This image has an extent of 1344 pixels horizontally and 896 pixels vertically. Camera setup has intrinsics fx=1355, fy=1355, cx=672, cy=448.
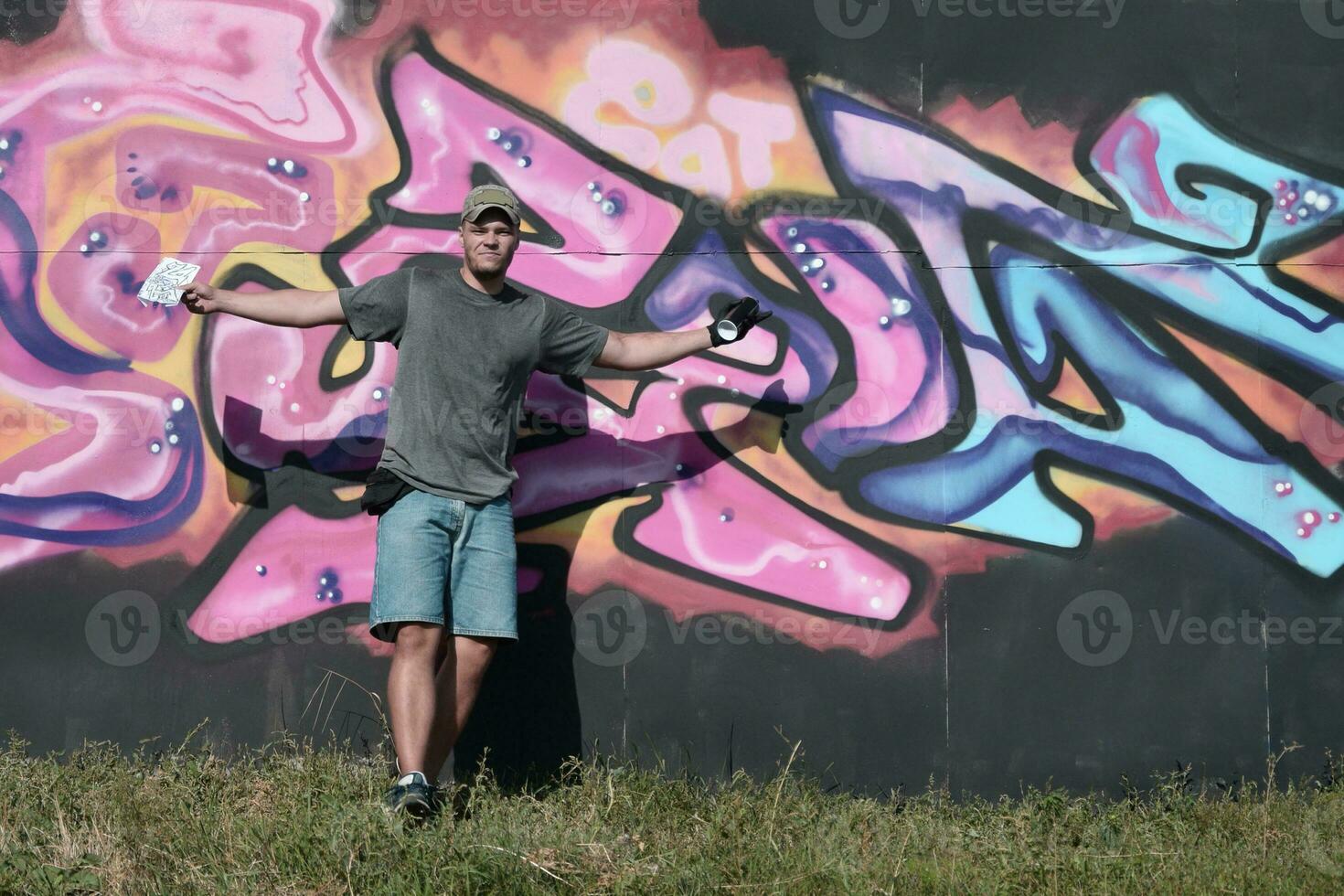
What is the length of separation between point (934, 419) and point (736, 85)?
1321 millimetres

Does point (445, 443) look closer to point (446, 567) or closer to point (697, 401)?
point (446, 567)

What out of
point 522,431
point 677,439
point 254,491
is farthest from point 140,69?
point 677,439

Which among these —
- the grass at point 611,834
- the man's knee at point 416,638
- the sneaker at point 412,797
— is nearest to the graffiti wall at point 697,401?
the grass at point 611,834

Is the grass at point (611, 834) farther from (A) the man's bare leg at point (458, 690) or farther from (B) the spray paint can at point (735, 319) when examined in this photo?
(B) the spray paint can at point (735, 319)

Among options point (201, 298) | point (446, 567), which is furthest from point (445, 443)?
point (201, 298)

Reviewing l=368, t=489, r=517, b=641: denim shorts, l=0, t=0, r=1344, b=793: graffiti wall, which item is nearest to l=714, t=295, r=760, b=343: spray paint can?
l=0, t=0, r=1344, b=793: graffiti wall

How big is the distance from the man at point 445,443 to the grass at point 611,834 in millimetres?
425

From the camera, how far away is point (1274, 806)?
4.36 metres

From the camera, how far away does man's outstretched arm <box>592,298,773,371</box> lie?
13.9 feet

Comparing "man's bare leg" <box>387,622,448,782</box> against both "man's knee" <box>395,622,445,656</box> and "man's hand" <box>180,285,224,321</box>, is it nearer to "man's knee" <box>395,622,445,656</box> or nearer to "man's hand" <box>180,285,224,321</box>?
"man's knee" <box>395,622,445,656</box>

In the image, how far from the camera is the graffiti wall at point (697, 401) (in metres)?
4.56

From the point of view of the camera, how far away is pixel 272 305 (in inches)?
159

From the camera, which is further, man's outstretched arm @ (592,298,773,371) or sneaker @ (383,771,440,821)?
man's outstretched arm @ (592,298,773,371)

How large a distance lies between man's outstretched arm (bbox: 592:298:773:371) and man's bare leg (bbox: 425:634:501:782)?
963 millimetres
